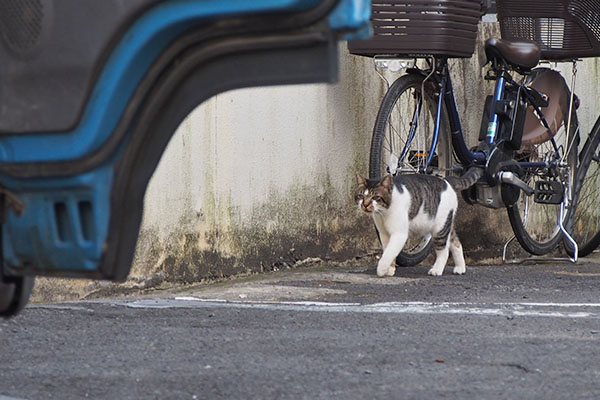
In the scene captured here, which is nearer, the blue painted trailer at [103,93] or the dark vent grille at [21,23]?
the blue painted trailer at [103,93]

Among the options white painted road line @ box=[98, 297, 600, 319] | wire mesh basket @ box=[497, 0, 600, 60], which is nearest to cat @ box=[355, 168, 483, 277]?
wire mesh basket @ box=[497, 0, 600, 60]

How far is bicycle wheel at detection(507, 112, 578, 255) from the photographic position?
7273mm

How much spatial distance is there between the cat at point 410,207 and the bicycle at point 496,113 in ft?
0.44

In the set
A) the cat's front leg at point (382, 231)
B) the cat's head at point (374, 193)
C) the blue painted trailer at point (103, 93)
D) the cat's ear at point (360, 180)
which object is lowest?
the cat's front leg at point (382, 231)

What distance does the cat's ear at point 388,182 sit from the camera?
627cm

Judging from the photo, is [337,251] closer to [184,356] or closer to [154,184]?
[154,184]

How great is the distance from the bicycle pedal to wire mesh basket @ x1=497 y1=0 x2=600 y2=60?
794mm

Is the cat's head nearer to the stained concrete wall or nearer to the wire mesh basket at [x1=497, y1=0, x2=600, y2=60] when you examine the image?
the stained concrete wall

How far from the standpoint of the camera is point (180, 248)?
5.71 meters

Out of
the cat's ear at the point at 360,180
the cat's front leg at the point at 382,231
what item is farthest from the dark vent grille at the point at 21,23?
the cat's front leg at the point at 382,231

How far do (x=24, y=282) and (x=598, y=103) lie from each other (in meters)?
7.27

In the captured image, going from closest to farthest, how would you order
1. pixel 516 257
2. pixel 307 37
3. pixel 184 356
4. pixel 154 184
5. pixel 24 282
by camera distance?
pixel 307 37, pixel 24 282, pixel 184 356, pixel 154 184, pixel 516 257

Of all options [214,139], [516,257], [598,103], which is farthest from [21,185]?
[598,103]

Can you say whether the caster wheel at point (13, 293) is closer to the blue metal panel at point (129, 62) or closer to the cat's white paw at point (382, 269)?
the blue metal panel at point (129, 62)
